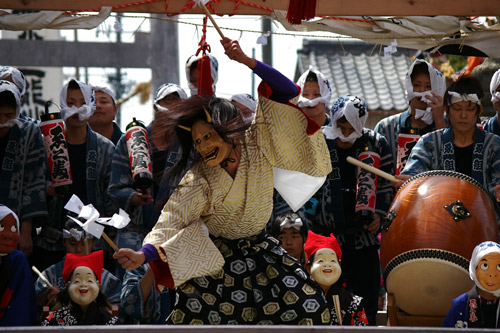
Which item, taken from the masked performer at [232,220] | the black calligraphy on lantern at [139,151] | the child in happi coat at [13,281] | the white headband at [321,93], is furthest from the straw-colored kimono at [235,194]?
the white headband at [321,93]

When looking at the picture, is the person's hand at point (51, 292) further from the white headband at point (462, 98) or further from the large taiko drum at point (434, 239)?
the white headband at point (462, 98)

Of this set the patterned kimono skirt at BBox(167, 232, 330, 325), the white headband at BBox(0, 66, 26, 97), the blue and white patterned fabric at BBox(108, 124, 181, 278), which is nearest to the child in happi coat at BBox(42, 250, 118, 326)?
the blue and white patterned fabric at BBox(108, 124, 181, 278)

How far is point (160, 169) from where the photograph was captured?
5637 millimetres

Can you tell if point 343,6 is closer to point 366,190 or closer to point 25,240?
point 366,190

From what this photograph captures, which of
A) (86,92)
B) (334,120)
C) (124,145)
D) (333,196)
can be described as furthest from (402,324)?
(86,92)

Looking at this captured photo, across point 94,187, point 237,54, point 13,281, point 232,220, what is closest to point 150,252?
point 232,220

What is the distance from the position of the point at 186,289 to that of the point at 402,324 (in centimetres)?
134

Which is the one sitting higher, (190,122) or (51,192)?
(190,122)

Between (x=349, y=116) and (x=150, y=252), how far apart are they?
7.21 feet

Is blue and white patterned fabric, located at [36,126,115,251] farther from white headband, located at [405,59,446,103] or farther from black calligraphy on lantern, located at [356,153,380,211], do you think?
white headband, located at [405,59,446,103]

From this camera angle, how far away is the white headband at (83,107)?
577cm

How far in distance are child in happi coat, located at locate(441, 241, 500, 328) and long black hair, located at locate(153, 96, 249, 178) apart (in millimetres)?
1358

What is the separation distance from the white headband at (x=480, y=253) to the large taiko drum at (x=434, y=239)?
0.14m

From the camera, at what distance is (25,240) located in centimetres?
545
